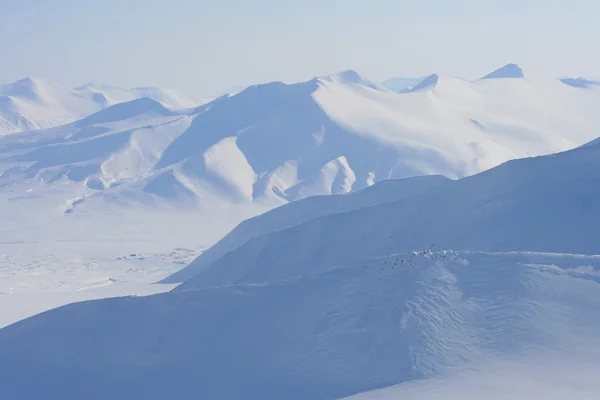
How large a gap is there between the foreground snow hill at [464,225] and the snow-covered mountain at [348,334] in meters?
1.02

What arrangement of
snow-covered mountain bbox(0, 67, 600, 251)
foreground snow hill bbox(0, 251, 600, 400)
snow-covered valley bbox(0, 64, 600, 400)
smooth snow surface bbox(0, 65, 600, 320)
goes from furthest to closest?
snow-covered mountain bbox(0, 67, 600, 251) < smooth snow surface bbox(0, 65, 600, 320) < snow-covered valley bbox(0, 64, 600, 400) < foreground snow hill bbox(0, 251, 600, 400)

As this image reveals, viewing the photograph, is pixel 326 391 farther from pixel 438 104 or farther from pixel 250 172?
pixel 438 104

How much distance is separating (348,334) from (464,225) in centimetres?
1707

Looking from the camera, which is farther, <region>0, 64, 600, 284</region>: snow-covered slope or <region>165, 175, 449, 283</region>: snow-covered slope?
<region>0, 64, 600, 284</region>: snow-covered slope

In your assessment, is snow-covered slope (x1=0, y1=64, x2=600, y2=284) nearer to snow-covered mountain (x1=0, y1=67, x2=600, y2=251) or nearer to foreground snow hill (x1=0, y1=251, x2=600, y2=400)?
snow-covered mountain (x1=0, y1=67, x2=600, y2=251)

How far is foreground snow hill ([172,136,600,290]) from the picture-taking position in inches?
1320

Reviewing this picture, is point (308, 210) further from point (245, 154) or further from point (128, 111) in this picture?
point (128, 111)

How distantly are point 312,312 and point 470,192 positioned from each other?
19636 mm

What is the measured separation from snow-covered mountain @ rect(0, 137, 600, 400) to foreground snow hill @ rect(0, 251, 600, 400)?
0.16 feet

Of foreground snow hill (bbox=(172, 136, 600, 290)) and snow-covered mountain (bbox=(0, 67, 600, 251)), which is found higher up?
snow-covered mountain (bbox=(0, 67, 600, 251))

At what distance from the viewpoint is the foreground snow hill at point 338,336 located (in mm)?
19328

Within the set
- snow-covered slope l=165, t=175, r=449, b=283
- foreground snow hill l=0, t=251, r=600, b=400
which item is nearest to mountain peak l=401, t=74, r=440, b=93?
snow-covered slope l=165, t=175, r=449, b=283

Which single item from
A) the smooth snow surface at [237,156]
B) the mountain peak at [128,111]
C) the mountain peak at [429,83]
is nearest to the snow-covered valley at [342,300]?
the smooth snow surface at [237,156]

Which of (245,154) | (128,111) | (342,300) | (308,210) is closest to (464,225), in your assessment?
(342,300)
